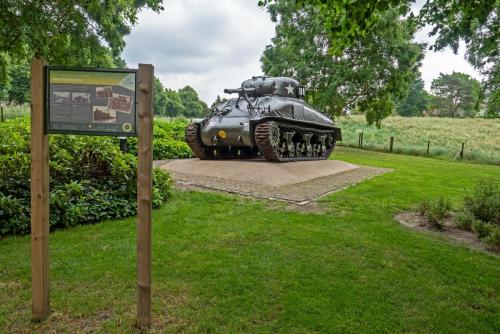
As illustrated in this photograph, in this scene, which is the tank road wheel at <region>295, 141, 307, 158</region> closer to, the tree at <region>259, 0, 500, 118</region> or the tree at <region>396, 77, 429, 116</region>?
the tree at <region>259, 0, 500, 118</region>

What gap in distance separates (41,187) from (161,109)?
72.4 m

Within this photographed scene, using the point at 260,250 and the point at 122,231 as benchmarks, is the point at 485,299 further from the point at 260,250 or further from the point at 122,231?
the point at 122,231

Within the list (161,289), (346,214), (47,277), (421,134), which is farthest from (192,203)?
(421,134)

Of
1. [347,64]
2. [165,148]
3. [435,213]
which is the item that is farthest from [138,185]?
[347,64]

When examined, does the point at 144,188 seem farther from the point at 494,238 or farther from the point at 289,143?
the point at 289,143

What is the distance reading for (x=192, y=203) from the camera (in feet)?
23.7

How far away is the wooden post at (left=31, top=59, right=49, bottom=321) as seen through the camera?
3.01 m

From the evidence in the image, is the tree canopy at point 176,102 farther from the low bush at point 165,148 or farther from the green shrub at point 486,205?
the green shrub at point 486,205

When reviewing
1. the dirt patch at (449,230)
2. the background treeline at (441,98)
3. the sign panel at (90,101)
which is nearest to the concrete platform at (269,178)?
the dirt patch at (449,230)

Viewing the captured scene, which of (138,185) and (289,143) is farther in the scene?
(289,143)

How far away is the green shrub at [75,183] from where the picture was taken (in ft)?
17.4

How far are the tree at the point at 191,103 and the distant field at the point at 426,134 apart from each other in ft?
151

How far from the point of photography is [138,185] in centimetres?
303

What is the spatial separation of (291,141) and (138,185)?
9873mm
